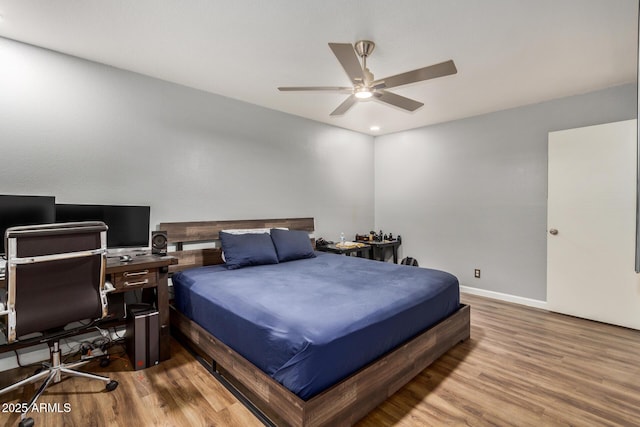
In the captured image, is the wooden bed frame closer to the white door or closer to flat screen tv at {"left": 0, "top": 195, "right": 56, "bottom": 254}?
flat screen tv at {"left": 0, "top": 195, "right": 56, "bottom": 254}

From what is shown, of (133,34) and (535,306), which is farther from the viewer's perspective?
(535,306)

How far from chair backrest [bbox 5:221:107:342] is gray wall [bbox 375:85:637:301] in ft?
14.4

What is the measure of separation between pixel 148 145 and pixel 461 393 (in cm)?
353

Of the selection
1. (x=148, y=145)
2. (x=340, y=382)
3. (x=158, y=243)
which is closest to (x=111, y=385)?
(x=158, y=243)

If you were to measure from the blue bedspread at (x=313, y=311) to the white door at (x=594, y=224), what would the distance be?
178cm

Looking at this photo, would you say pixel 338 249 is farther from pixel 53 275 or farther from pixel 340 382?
pixel 53 275

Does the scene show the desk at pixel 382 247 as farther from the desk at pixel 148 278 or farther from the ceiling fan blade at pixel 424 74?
the desk at pixel 148 278

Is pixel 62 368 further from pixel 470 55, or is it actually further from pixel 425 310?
pixel 470 55

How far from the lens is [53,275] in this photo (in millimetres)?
1906

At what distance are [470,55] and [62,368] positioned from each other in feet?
13.1

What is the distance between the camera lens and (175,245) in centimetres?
332

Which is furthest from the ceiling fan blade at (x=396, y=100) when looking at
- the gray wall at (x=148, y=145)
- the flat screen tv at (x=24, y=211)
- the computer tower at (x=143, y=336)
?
the flat screen tv at (x=24, y=211)

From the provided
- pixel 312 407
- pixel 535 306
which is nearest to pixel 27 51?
pixel 312 407

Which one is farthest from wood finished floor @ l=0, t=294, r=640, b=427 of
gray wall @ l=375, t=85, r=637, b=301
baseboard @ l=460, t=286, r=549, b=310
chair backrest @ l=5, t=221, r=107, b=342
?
gray wall @ l=375, t=85, r=637, b=301
